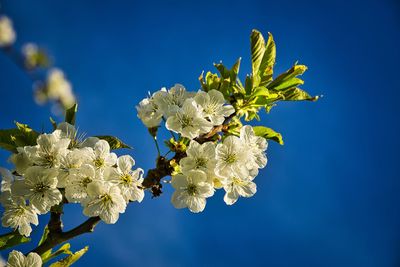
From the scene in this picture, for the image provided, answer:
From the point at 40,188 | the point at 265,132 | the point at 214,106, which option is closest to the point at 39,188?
the point at 40,188

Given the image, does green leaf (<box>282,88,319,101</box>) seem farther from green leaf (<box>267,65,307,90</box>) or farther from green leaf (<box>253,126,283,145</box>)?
green leaf (<box>253,126,283,145</box>)

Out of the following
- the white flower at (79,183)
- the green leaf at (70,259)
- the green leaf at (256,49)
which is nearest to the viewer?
the white flower at (79,183)

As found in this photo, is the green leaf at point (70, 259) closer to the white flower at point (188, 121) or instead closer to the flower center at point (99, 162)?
the flower center at point (99, 162)

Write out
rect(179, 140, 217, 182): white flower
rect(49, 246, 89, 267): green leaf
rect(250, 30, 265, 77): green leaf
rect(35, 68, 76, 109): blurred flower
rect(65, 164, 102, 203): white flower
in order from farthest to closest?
rect(35, 68, 76, 109): blurred flower < rect(250, 30, 265, 77): green leaf < rect(49, 246, 89, 267): green leaf < rect(179, 140, 217, 182): white flower < rect(65, 164, 102, 203): white flower

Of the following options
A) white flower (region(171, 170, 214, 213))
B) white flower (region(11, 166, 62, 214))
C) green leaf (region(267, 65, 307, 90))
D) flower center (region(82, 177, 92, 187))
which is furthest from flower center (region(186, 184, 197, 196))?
green leaf (region(267, 65, 307, 90))

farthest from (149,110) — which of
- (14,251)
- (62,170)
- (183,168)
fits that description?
(14,251)

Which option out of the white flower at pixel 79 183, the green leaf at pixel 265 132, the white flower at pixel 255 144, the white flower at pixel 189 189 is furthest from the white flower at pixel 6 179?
the green leaf at pixel 265 132
